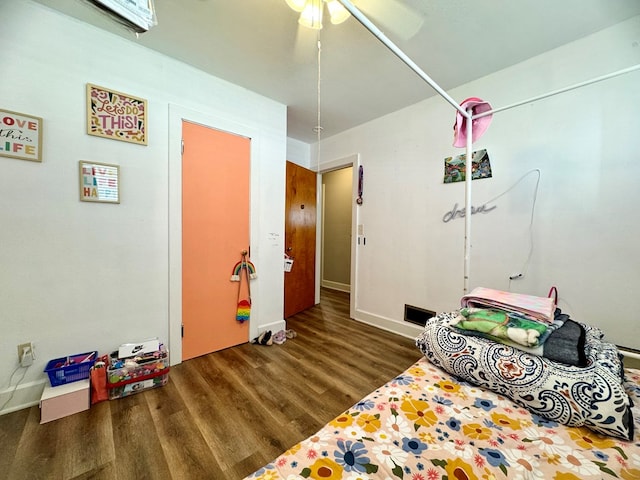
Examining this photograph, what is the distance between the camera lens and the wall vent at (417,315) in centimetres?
239

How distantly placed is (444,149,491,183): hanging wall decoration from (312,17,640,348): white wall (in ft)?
0.18

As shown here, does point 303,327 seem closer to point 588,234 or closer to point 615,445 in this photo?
point 615,445

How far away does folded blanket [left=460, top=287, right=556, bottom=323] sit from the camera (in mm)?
1050

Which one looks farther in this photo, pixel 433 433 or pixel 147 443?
pixel 147 443

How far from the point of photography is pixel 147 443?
123cm

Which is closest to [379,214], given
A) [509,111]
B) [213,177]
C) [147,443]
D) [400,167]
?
[400,167]

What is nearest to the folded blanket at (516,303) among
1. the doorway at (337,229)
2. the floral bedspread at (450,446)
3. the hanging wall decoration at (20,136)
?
the floral bedspread at (450,446)

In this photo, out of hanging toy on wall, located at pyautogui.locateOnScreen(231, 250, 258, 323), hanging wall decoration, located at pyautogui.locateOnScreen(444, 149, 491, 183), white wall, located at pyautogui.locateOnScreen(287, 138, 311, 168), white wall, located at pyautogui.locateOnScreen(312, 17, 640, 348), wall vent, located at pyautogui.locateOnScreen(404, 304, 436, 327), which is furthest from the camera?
white wall, located at pyautogui.locateOnScreen(287, 138, 311, 168)

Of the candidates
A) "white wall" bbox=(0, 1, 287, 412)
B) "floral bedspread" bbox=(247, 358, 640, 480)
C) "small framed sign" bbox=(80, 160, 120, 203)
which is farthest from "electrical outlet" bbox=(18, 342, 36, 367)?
"floral bedspread" bbox=(247, 358, 640, 480)

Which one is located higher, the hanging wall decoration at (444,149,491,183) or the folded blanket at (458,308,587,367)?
the hanging wall decoration at (444,149,491,183)

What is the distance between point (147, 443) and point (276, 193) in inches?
83.8

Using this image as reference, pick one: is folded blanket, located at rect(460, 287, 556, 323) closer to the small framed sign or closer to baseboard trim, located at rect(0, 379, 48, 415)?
the small framed sign

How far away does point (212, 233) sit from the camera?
84.6 inches

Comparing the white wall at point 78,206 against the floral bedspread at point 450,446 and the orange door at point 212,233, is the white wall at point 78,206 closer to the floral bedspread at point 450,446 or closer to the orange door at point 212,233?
the orange door at point 212,233
